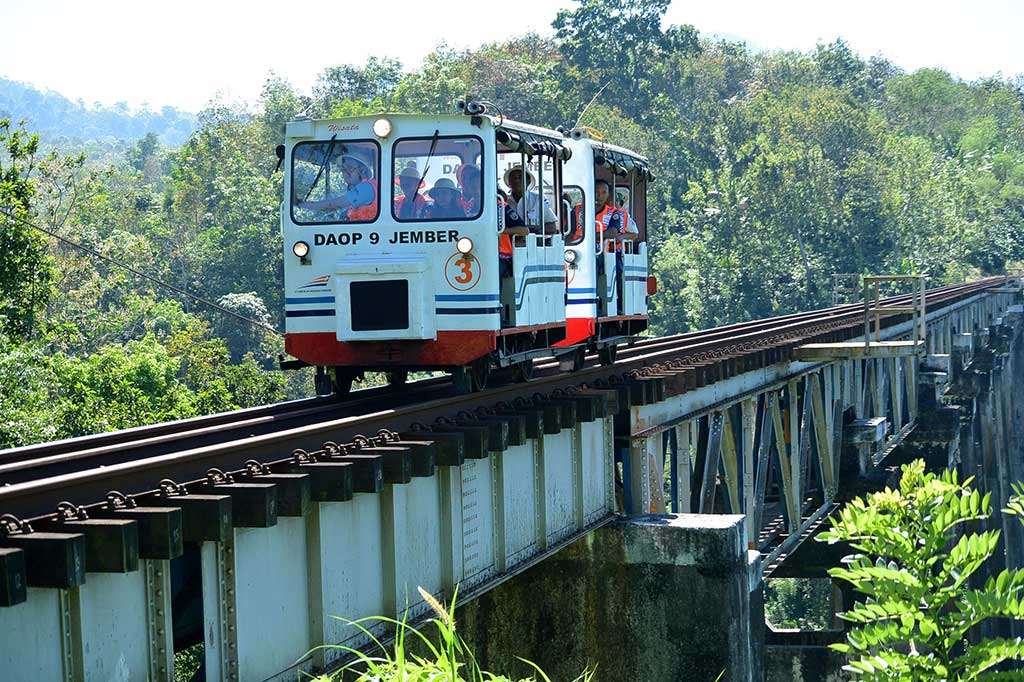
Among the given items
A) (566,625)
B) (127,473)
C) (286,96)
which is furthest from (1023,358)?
(127,473)

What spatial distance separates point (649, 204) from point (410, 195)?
75.1 metres

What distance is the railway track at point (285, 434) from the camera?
7.05 m

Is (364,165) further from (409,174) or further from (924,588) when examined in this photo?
(924,588)

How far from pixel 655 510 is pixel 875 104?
378ft

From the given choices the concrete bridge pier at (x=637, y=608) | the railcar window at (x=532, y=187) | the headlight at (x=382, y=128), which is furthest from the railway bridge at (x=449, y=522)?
the headlight at (x=382, y=128)

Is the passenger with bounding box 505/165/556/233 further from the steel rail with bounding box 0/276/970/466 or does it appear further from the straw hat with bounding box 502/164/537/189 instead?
the steel rail with bounding box 0/276/970/466

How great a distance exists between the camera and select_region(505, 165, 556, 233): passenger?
13.2 m

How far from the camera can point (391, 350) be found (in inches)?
494

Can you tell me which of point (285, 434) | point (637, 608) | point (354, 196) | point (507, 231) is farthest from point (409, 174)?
point (285, 434)

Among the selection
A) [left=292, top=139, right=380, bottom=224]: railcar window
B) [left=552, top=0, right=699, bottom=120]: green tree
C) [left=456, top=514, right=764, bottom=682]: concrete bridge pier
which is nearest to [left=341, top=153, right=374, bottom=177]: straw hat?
[left=292, top=139, right=380, bottom=224]: railcar window

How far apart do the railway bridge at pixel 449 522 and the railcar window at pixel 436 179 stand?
160cm

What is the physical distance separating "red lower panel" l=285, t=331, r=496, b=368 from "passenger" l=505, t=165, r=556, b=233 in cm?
154

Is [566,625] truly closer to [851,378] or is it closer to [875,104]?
[851,378]

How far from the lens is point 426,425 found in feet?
33.2
